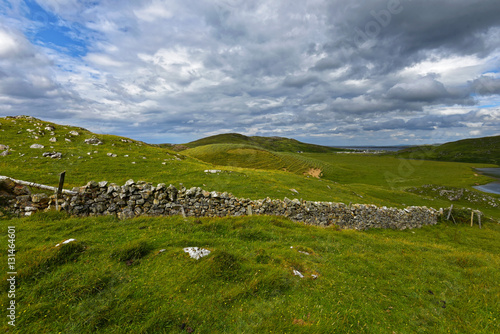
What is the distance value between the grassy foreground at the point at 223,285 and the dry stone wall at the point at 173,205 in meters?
1.43

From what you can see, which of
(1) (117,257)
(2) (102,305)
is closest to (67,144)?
(1) (117,257)

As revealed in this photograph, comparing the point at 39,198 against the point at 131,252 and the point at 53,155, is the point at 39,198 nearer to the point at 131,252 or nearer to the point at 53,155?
the point at 131,252

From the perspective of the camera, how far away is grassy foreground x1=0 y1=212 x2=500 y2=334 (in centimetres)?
445

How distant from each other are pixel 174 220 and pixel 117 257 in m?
4.20

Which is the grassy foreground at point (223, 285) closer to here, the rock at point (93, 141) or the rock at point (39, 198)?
the rock at point (39, 198)

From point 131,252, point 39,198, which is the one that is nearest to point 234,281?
point 131,252

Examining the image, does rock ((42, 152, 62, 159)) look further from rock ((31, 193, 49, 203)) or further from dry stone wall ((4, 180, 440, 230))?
rock ((31, 193, 49, 203))

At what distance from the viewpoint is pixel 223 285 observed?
578 cm

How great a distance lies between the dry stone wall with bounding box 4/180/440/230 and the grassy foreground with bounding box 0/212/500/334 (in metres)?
1.43

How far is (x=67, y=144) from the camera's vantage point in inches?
1150

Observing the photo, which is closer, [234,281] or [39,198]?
[234,281]

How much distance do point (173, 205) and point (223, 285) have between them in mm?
8185

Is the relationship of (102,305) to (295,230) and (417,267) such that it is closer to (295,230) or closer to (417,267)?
(295,230)

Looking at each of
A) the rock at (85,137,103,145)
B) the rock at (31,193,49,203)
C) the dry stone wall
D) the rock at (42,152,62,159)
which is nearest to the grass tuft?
the dry stone wall
